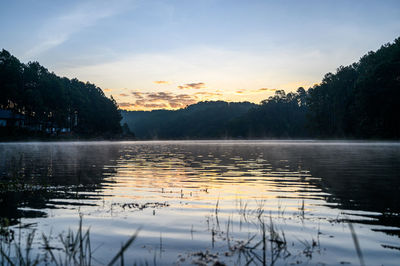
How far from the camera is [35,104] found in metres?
103

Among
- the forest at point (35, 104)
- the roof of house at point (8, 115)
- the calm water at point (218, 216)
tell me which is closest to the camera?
the calm water at point (218, 216)

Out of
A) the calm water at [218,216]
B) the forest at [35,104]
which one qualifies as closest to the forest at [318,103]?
the forest at [35,104]

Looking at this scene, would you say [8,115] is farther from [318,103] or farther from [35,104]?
[318,103]

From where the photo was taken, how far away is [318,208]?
36.1 ft

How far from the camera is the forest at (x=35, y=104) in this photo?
10131cm

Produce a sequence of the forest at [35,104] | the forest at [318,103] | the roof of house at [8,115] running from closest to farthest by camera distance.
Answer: the forest at [318,103] → the forest at [35,104] → the roof of house at [8,115]

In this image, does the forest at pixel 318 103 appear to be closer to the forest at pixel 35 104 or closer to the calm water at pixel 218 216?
the forest at pixel 35 104

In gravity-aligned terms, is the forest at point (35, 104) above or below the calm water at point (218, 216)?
above

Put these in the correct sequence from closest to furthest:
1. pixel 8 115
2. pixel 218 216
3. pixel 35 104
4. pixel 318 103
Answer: pixel 218 216 → pixel 35 104 → pixel 8 115 → pixel 318 103

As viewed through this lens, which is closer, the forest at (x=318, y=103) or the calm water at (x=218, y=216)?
the calm water at (x=218, y=216)

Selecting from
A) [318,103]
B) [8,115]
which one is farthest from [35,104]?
[318,103]

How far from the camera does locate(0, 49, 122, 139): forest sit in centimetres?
10131

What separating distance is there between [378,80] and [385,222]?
103 metres

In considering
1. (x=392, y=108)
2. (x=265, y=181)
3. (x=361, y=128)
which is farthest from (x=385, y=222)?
(x=361, y=128)
